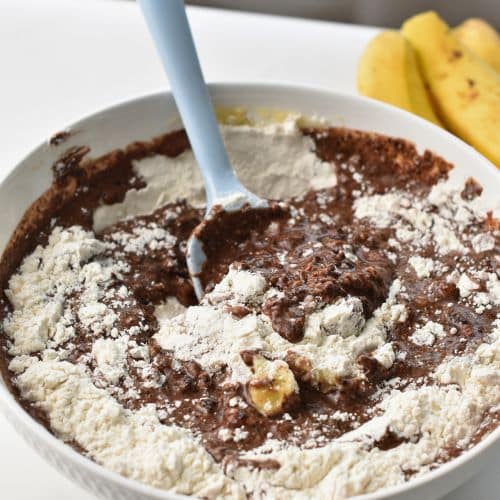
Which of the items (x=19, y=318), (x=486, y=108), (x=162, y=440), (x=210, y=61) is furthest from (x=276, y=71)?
(x=162, y=440)

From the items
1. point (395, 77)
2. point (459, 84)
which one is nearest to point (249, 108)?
point (395, 77)

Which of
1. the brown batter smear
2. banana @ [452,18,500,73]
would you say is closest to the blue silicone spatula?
the brown batter smear

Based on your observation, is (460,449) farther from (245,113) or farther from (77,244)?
(245,113)

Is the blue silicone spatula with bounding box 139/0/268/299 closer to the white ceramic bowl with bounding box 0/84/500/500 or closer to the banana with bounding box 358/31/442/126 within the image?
the white ceramic bowl with bounding box 0/84/500/500

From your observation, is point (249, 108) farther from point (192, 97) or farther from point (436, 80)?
point (436, 80)

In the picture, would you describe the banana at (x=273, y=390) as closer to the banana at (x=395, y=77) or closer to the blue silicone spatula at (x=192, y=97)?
the blue silicone spatula at (x=192, y=97)

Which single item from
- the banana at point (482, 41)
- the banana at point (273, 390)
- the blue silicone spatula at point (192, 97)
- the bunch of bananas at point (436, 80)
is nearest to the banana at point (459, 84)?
the bunch of bananas at point (436, 80)
